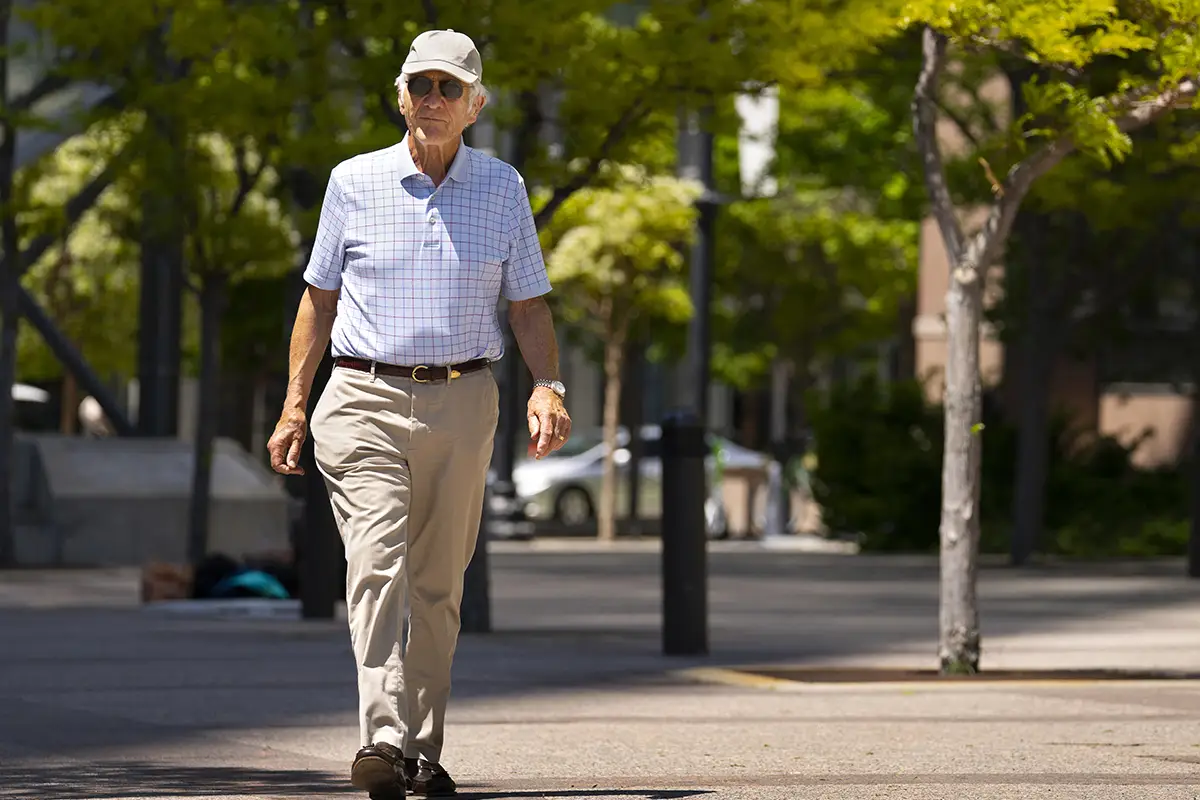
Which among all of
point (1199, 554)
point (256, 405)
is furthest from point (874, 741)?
point (256, 405)

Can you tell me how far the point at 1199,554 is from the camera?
70.0 ft

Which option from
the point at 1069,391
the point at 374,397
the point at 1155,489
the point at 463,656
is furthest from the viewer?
→ the point at 1069,391

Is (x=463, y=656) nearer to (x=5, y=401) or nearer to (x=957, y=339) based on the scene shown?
(x=957, y=339)

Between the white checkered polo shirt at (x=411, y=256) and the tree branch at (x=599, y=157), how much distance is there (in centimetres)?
738

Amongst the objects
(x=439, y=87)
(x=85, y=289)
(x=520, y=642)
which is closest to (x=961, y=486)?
(x=520, y=642)

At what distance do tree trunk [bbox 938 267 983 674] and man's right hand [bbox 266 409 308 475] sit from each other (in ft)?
17.5

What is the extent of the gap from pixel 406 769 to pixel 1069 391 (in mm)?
25143

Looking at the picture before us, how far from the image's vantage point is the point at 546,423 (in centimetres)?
646

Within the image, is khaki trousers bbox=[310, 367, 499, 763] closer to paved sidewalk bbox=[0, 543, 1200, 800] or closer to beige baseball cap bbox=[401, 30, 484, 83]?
paved sidewalk bbox=[0, 543, 1200, 800]

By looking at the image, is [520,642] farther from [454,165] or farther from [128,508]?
[128,508]

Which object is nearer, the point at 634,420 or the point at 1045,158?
the point at 1045,158

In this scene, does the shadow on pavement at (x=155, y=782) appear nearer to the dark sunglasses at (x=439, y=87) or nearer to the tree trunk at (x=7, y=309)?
the dark sunglasses at (x=439, y=87)

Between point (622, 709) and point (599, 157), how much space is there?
519 cm

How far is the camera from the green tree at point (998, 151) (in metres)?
10.6
